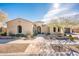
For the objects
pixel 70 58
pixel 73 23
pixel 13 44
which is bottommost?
pixel 70 58

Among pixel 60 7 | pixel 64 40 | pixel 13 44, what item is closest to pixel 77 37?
pixel 64 40

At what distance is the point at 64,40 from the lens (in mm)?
3508

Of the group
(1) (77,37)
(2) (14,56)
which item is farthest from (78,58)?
(2) (14,56)

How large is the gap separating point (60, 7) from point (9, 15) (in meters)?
1.01

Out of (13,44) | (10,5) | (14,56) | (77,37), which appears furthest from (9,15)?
(77,37)

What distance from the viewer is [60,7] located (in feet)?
11.4

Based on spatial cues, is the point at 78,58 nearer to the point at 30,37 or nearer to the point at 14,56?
the point at 30,37

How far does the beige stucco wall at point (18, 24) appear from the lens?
11.5ft

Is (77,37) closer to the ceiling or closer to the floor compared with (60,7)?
closer to the floor

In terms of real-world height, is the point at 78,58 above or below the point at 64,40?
below

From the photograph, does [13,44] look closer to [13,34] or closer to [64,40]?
[13,34]

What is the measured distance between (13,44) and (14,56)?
0.24 m

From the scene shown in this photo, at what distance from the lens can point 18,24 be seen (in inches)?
139

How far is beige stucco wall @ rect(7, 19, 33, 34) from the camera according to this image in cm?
349
